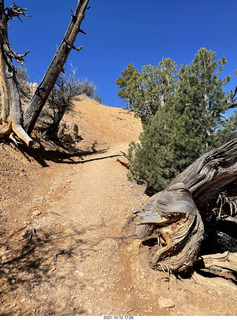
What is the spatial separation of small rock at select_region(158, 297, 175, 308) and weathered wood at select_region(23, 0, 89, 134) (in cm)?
778

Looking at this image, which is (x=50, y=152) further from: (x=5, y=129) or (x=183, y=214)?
(x=183, y=214)

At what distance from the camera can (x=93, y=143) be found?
14852mm

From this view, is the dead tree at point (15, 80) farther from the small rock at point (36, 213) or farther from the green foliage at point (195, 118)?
the green foliage at point (195, 118)

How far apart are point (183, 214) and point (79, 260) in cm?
186

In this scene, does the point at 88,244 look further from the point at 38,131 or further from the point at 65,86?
the point at 65,86

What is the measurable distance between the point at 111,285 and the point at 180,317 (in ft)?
3.25

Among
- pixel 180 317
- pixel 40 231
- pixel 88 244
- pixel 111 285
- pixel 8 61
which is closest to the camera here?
pixel 180 317

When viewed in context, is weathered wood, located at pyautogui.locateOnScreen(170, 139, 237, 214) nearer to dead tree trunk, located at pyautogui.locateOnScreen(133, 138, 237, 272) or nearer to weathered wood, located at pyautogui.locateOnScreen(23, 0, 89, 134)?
dead tree trunk, located at pyautogui.locateOnScreen(133, 138, 237, 272)

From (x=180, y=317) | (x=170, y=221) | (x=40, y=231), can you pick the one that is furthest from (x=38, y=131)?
(x=180, y=317)

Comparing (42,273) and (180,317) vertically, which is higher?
(180,317)

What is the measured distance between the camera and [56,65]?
325 inches

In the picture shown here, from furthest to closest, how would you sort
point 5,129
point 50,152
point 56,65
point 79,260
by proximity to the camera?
point 50,152 < point 56,65 < point 5,129 < point 79,260

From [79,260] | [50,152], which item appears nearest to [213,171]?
[79,260]

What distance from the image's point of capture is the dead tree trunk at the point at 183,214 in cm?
304
